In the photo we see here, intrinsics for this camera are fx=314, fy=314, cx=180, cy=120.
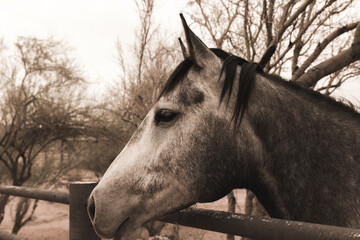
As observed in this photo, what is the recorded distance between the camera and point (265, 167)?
1451 millimetres

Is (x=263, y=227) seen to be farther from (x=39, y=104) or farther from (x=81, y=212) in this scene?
(x=39, y=104)

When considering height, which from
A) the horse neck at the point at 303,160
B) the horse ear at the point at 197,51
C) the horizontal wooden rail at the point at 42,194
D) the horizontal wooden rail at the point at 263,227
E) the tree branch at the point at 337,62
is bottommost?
the horizontal wooden rail at the point at 42,194

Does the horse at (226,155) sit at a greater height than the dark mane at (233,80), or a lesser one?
lesser

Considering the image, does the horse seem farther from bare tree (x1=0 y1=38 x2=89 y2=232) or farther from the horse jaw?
bare tree (x1=0 y1=38 x2=89 y2=232)

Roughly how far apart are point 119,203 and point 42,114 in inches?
430

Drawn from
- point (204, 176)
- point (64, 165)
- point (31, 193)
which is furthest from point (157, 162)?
point (64, 165)

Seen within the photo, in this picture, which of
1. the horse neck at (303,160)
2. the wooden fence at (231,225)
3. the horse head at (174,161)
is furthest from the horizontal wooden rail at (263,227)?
the horse neck at (303,160)

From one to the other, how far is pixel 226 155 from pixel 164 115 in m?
0.33

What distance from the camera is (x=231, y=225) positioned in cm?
116

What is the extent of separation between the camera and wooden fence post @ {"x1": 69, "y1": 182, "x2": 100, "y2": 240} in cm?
178

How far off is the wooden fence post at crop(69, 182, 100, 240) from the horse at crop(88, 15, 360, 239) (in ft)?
1.59

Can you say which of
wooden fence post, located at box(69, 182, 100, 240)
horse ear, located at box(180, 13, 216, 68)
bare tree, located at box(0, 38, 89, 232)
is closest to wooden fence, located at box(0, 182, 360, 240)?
wooden fence post, located at box(69, 182, 100, 240)

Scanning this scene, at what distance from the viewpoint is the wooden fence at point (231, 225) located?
2.96 feet

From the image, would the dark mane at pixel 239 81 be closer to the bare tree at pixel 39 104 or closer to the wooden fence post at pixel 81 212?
the wooden fence post at pixel 81 212
